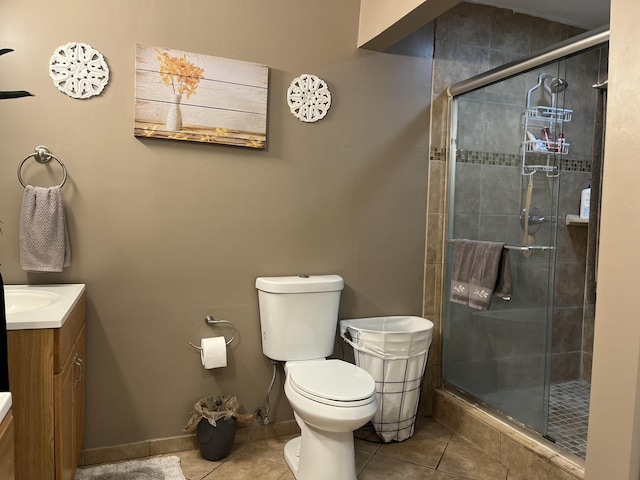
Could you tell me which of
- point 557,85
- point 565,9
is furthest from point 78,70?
point 565,9

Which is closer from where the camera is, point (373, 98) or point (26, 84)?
point (26, 84)

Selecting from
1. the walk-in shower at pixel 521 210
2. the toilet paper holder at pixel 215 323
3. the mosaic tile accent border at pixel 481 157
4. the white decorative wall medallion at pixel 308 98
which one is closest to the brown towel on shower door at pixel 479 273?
the walk-in shower at pixel 521 210

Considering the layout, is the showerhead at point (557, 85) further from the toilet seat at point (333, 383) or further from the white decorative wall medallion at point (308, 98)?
the toilet seat at point (333, 383)

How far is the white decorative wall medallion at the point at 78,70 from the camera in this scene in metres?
2.04

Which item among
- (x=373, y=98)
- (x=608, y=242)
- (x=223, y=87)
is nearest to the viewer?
(x=608, y=242)

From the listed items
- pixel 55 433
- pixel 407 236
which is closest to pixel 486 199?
pixel 407 236

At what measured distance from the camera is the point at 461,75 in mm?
2836

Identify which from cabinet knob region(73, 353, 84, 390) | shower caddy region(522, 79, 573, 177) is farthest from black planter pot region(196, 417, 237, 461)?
shower caddy region(522, 79, 573, 177)

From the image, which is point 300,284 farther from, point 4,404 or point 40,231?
point 4,404

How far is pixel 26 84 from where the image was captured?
2.01m

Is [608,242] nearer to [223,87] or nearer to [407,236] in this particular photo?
[407,236]

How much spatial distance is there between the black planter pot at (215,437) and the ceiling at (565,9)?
8.93 ft

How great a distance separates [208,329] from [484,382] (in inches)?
60.8

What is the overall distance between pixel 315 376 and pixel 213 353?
1.72 feet
